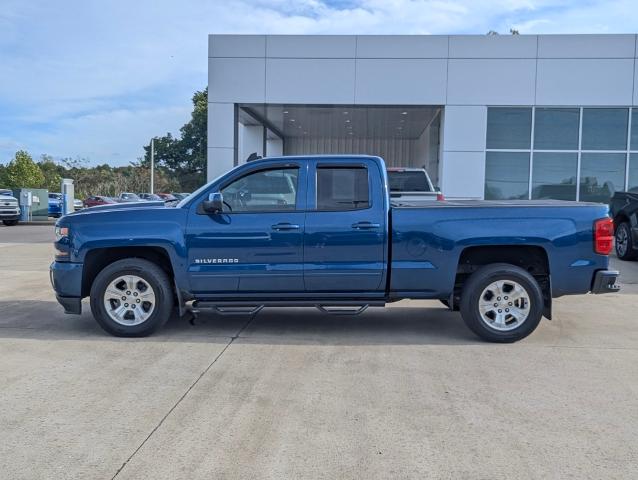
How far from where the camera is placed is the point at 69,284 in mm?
6328

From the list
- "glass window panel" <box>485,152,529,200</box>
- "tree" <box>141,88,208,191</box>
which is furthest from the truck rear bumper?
"tree" <box>141,88,208,191</box>

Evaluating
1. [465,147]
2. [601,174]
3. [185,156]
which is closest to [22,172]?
[185,156]

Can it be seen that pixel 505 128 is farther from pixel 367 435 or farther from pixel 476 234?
pixel 367 435

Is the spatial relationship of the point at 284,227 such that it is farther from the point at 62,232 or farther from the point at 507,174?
the point at 507,174

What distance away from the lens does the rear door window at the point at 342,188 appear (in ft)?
20.6

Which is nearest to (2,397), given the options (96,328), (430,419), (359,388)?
(96,328)

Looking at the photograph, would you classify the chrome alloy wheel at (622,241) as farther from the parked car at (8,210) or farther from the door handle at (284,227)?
the parked car at (8,210)

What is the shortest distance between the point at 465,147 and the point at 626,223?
6009 millimetres

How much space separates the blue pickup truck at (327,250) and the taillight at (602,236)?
Answer: 10 mm

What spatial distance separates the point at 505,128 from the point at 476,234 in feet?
41.3

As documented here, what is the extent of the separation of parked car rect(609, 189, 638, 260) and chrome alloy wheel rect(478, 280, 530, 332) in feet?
23.4

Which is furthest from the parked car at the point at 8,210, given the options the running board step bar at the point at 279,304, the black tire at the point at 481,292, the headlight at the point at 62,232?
the black tire at the point at 481,292

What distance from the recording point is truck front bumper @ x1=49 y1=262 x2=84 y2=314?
6.32 meters

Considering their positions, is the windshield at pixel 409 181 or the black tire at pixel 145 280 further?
the windshield at pixel 409 181
